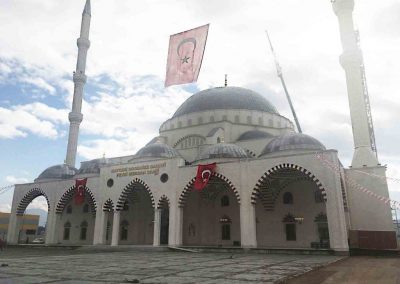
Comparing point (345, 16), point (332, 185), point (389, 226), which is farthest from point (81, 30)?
point (389, 226)

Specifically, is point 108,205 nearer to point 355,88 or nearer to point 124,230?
point 124,230

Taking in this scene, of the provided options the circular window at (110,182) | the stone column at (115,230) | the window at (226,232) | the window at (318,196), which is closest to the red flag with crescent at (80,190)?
the circular window at (110,182)

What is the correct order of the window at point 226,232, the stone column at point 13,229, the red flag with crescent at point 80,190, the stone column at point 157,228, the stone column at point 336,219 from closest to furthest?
the stone column at point 336,219 → the stone column at point 157,228 → the window at point 226,232 → the red flag with crescent at point 80,190 → the stone column at point 13,229

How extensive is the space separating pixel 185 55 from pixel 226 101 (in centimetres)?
1239

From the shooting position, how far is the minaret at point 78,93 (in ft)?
121

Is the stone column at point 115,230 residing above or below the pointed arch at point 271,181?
below

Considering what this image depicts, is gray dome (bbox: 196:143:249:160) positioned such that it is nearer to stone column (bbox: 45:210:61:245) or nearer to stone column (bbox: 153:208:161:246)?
stone column (bbox: 153:208:161:246)

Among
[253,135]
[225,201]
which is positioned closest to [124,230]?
[225,201]

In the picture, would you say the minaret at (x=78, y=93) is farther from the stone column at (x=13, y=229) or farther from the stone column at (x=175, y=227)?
the stone column at (x=175, y=227)

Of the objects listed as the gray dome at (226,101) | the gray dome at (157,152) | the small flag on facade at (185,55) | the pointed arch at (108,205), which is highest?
the gray dome at (226,101)

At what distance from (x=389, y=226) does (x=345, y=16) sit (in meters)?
16.4

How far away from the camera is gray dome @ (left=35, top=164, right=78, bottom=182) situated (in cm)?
3440

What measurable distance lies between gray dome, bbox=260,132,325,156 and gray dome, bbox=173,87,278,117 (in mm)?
11193

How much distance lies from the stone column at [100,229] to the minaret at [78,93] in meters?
11.4
